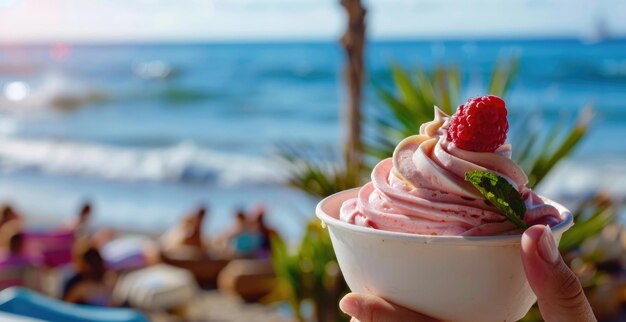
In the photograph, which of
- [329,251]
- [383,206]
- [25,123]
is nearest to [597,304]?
[329,251]

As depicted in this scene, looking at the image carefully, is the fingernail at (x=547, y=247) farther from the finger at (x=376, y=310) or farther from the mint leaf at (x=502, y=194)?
the finger at (x=376, y=310)

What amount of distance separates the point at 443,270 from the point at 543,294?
6.2 inches

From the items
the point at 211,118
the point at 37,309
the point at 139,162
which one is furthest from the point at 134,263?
the point at 211,118

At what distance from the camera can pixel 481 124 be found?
50.9 inches

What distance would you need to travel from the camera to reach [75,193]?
44.3ft

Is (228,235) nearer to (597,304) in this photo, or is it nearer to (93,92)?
(597,304)

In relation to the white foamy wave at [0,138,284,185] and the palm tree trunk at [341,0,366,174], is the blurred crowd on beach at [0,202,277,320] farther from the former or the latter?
the white foamy wave at [0,138,284,185]

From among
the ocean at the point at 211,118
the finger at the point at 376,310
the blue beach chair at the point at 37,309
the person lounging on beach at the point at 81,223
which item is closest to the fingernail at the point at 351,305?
the finger at the point at 376,310

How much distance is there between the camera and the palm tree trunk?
4277mm

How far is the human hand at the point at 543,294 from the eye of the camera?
3.74 feet

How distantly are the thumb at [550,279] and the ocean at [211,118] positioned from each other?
2140mm

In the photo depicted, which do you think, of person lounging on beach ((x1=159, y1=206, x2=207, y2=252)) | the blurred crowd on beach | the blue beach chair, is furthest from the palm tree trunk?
person lounging on beach ((x1=159, y1=206, x2=207, y2=252))

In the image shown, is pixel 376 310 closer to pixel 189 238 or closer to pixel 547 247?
pixel 547 247

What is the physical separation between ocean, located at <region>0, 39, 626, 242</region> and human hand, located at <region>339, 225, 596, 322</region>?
6.93 ft
